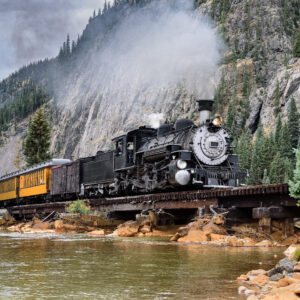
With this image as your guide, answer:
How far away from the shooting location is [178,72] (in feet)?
383

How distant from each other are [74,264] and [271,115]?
100 metres

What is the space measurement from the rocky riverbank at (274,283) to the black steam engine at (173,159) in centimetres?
1166

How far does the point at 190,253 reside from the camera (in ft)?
39.6

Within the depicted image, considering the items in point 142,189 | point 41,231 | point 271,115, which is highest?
point 271,115

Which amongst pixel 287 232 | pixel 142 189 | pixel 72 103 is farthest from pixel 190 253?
pixel 72 103

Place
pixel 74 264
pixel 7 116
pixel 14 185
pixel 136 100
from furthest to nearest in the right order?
pixel 7 116 → pixel 136 100 → pixel 14 185 → pixel 74 264

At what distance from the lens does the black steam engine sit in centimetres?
1995

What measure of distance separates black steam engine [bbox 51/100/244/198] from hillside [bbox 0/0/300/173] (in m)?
75.0

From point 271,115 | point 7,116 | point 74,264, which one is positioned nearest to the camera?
point 74,264

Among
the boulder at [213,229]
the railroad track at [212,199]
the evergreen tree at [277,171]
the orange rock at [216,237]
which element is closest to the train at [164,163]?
the railroad track at [212,199]

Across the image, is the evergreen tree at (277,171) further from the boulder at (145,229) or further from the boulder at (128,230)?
the boulder at (128,230)

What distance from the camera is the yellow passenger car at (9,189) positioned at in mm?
42688

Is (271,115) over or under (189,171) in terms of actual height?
over

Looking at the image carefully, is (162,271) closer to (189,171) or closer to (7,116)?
(189,171)
